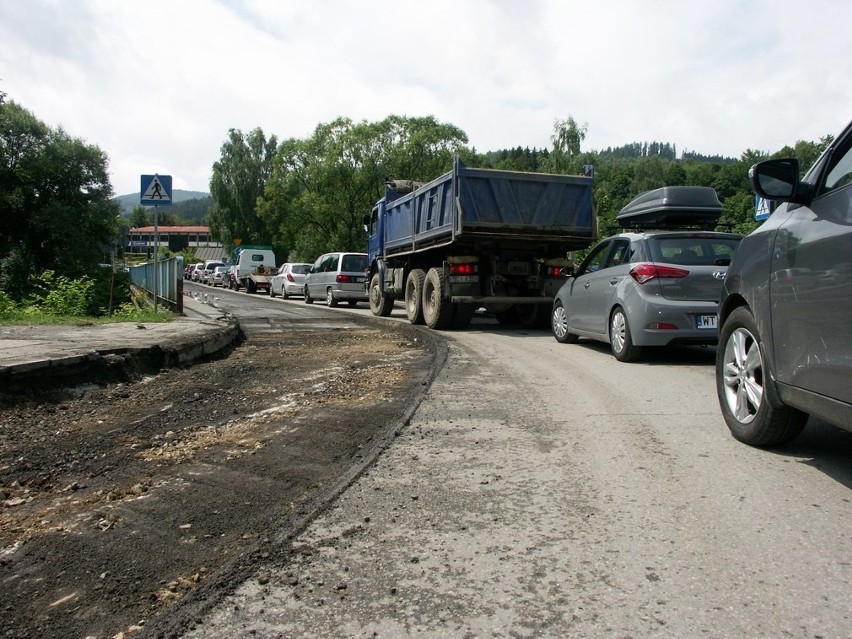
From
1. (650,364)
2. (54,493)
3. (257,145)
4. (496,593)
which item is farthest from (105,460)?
(257,145)

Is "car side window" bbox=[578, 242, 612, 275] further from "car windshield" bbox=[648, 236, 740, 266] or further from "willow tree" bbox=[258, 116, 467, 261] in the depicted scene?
"willow tree" bbox=[258, 116, 467, 261]

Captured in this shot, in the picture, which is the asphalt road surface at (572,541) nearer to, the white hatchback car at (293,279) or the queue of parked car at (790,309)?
the queue of parked car at (790,309)

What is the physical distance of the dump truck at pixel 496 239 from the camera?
12.4 m

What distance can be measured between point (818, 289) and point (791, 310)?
27 cm

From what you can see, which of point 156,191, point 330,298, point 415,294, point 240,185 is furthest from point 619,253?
point 240,185

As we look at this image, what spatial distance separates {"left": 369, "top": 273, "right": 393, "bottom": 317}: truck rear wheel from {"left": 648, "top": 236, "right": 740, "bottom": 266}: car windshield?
991 centimetres

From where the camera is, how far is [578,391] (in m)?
6.66

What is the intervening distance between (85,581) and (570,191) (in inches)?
452

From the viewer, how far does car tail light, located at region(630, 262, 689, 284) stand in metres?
8.20

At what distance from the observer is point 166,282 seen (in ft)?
51.8

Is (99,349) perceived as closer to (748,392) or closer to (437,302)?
(748,392)

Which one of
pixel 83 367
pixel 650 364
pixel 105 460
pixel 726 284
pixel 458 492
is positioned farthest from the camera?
pixel 650 364

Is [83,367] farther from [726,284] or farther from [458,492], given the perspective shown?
[726,284]

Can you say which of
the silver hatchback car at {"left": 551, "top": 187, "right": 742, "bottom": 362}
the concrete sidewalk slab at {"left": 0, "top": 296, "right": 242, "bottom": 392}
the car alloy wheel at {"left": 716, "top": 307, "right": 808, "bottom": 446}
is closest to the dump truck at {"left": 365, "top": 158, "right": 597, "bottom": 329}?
the silver hatchback car at {"left": 551, "top": 187, "right": 742, "bottom": 362}
